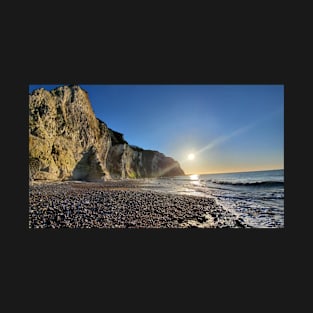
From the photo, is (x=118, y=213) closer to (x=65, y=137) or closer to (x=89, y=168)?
(x=65, y=137)

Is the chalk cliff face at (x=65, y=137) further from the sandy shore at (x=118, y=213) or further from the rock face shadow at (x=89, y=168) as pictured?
the sandy shore at (x=118, y=213)

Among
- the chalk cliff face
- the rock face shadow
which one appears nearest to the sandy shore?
the chalk cliff face

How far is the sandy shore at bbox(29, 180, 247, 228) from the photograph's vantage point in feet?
12.9

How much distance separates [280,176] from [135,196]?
421 cm

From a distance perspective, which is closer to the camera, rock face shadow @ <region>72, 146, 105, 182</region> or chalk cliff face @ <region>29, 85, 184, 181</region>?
chalk cliff face @ <region>29, 85, 184, 181</region>

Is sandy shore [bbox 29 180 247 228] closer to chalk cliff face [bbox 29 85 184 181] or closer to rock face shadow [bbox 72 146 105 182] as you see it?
chalk cliff face [bbox 29 85 184 181]

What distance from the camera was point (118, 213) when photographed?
4285mm

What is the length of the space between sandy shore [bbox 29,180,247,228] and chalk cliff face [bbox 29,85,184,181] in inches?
87.2

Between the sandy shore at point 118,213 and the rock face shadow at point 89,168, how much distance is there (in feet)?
20.2

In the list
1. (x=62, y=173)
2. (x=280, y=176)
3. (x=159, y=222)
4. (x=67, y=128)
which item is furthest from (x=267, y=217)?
(x=67, y=128)

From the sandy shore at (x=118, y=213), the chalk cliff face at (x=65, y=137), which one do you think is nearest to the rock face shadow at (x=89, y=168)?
the chalk cliff face at (x=65, y=137)

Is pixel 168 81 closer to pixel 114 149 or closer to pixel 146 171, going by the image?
pixel 114 149

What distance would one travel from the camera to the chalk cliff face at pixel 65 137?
7656 mm

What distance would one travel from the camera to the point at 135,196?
18.3ft
